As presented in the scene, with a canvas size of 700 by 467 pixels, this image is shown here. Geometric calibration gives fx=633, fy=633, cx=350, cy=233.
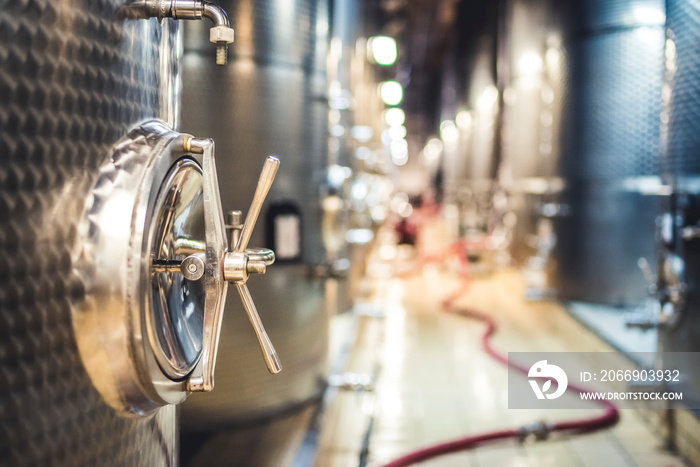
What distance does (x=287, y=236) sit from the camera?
349cm

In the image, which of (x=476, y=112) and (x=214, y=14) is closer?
(x=214, y=14)

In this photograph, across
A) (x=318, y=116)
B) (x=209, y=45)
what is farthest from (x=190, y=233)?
(x=318, y=116)

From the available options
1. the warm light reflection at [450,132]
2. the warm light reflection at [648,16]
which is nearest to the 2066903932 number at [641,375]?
the warm light reflection at [648,16]

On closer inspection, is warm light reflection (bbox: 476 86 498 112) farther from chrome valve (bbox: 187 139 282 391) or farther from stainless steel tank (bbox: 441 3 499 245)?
chrome valve (bbox: 187 139 282 391)

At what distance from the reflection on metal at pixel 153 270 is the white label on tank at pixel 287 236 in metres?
1.85

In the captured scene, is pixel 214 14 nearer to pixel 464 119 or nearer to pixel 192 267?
pixel 192 267

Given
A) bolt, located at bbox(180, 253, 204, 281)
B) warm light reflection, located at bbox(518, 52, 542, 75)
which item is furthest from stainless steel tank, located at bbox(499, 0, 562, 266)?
bolt, located at bbox(180, 253, 204, 281)

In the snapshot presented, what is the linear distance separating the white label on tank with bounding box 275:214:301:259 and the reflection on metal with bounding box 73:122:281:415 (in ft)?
6.07

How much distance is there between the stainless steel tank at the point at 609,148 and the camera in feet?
17.4

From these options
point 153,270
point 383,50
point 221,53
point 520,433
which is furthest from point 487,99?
point 153,270

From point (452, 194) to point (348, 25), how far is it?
9.91 metres

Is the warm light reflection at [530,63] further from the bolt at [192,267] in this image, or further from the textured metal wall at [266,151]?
the bolt at [192,267]

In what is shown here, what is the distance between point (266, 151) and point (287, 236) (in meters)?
0.48

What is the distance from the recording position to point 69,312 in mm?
1146
